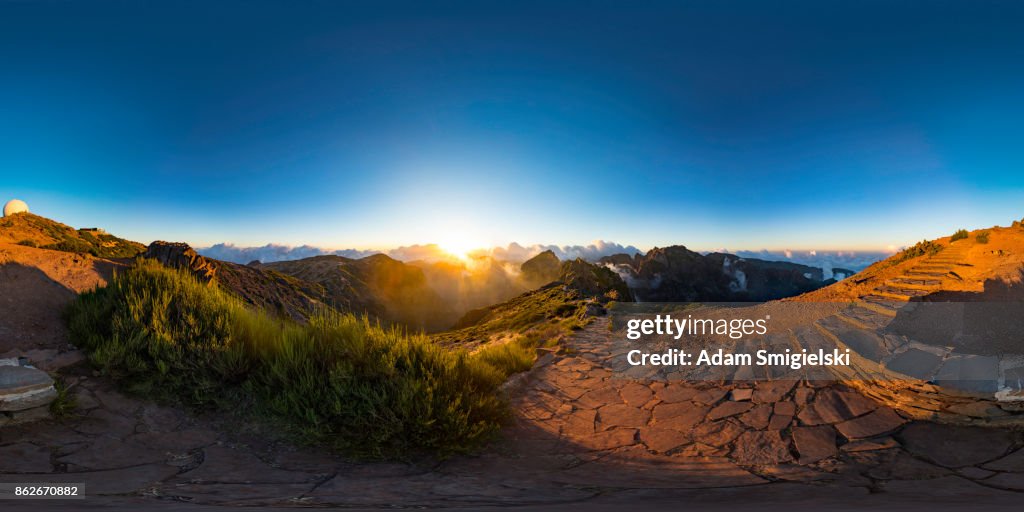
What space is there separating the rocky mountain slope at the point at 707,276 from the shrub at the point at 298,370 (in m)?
117

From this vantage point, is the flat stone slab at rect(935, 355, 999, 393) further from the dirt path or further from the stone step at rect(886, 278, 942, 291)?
the dirt path

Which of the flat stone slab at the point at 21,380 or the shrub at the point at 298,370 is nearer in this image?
the flat stone slab at the point at 21,380

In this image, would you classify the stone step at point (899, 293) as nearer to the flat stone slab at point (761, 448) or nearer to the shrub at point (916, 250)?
the flat stone slab at point (761, 448)

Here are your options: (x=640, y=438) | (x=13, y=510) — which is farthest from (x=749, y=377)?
(x=13, y=510)

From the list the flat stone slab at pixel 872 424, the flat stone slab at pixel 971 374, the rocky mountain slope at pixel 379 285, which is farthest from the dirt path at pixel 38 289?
the rocky mountain slope at pixel 379 285

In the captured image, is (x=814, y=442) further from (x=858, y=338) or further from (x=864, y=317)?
(x=864, y=317)

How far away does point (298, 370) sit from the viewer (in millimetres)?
5688

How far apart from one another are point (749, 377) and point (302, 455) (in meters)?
6.95

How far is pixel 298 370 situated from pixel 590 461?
4063mm

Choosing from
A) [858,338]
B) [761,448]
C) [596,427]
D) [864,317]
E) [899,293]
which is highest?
[899,293]

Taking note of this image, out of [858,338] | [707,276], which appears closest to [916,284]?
[858,338]

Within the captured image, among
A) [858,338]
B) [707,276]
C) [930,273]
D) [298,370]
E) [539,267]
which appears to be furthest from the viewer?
[707,276]

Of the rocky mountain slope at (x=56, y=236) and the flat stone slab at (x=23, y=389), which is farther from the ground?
the rocky mountain slope at (x=56, y=236)

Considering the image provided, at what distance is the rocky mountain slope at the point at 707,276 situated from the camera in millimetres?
126062
